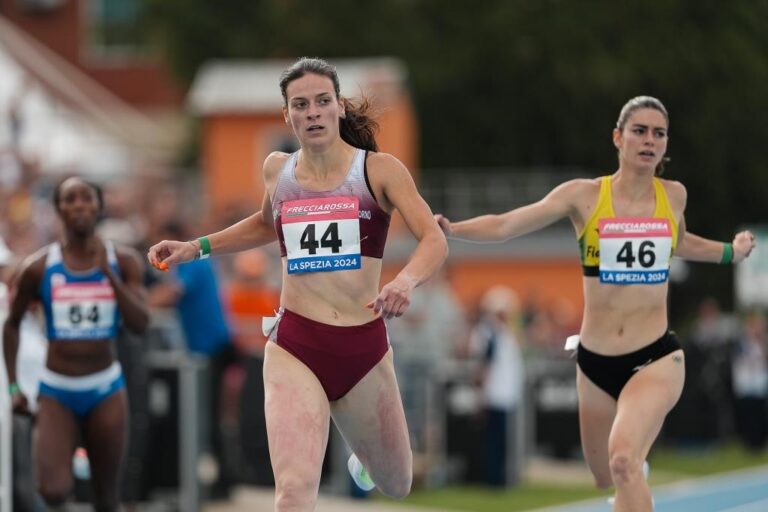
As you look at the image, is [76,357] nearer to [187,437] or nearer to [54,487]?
[54,487]

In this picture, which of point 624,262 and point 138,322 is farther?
point 138,322

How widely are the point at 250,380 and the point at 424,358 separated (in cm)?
402

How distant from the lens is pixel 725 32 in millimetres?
37281

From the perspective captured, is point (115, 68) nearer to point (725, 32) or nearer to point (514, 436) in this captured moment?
point (725, 32)

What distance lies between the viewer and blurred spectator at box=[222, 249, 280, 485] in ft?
50.1

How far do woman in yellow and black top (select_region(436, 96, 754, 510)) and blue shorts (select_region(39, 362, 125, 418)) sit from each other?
2454 millimetres

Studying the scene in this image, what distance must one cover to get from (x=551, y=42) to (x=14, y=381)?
104 feet

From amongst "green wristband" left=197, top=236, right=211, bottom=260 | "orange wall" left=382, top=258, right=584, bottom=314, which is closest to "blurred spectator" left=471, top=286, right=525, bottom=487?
"green wristband" left=197, top=236, right=211, bottom=260

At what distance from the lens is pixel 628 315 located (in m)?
9.33

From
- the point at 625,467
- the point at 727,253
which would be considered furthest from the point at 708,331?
the point at 625,467

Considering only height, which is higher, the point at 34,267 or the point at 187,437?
the point at 34,267

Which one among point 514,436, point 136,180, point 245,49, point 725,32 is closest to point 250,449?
point 514,436

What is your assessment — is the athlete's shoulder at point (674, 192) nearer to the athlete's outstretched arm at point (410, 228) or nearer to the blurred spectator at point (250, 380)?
the athlete's outstretched arm at point (410, 228)

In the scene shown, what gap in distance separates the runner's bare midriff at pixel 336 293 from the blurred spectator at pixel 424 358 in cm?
992
